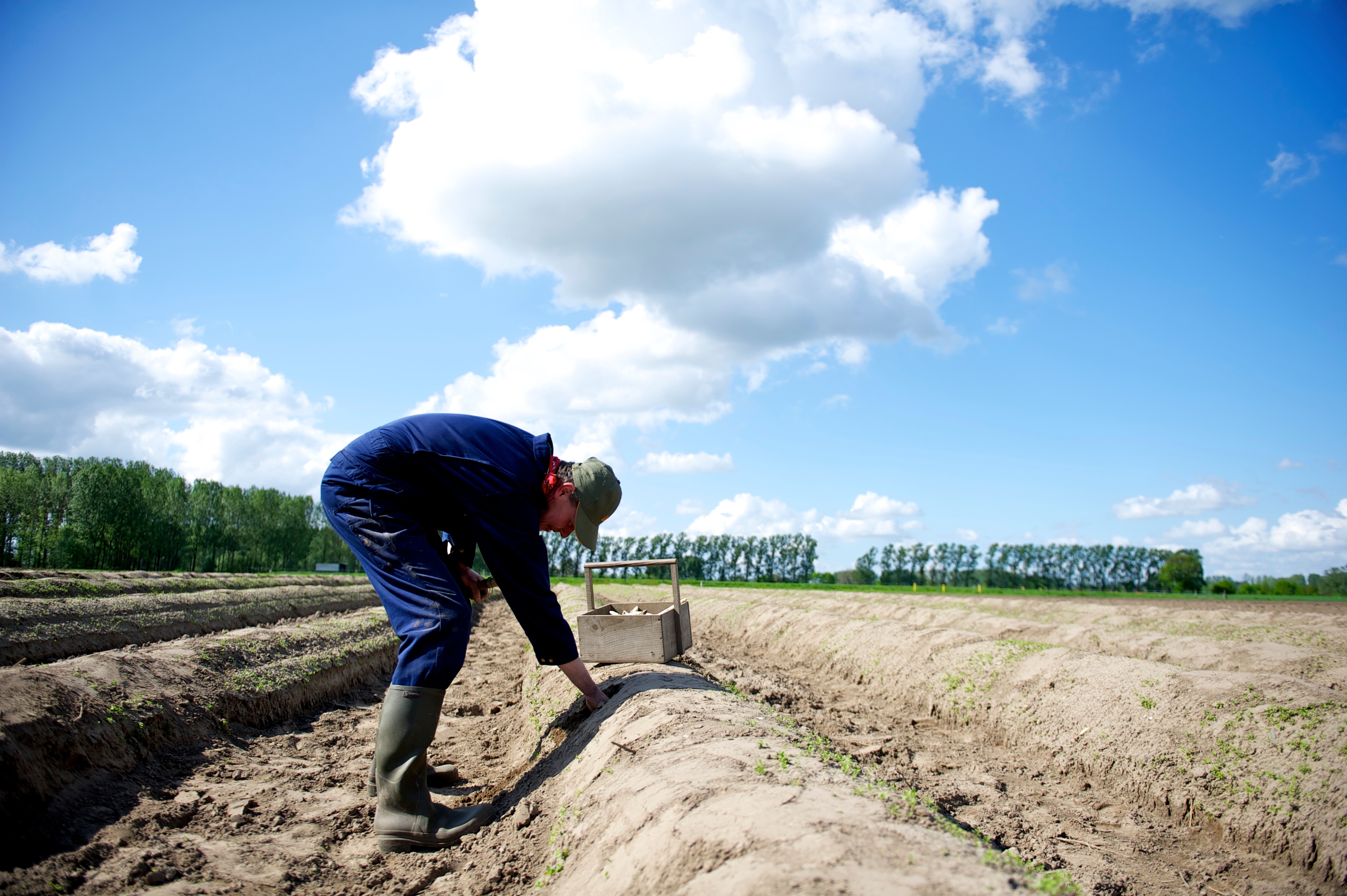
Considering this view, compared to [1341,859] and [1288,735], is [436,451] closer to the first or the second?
[1341,859]

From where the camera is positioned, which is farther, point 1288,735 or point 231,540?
point 231,540

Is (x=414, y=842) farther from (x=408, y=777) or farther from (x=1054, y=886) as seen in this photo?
(x=1054, y=886)

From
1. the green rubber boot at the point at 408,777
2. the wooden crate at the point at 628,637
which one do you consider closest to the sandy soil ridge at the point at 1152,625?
the wooden crate at the point at 628,637

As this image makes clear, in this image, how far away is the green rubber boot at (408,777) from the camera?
3.06 m

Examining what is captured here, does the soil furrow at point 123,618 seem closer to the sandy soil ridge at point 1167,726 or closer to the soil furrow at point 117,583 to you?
the soil furrow at point 117,583

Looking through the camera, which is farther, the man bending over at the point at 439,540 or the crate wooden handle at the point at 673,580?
the crate wooden handle at the point at 673,580

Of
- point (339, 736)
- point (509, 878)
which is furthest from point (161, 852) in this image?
point (339, 736)

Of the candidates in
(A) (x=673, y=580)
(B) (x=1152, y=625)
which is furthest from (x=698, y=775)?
(B) (x=1152, y=625)

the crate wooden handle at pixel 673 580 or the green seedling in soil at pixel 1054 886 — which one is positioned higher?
the crate wooden handle at pixel 673 580

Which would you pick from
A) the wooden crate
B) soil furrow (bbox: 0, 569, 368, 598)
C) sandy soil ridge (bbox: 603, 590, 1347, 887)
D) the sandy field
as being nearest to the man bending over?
the sandy field

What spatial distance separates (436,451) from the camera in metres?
3.46

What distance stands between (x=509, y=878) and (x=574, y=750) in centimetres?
103

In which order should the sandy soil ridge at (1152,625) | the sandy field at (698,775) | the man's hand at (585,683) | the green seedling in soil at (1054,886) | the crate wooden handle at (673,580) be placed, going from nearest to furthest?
the green seedling in soil at (1054,886) → the sandy field at (698,775) → the man's hand at (585,683) → the crate wooden handle at (673,580) → the sandy soil ridge at (1152,625)

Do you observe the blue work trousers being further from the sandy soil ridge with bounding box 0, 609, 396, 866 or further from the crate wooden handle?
the crate wooden handle
